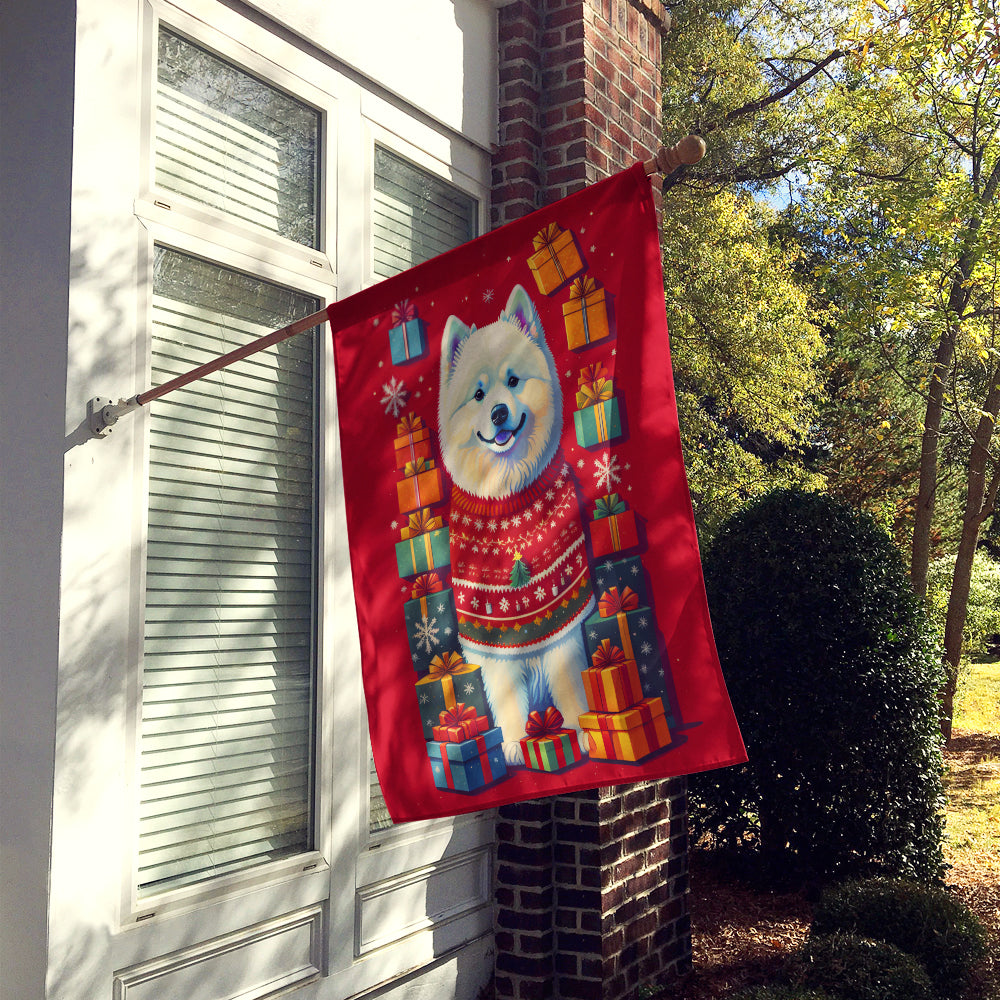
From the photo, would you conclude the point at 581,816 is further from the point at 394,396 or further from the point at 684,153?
the point at 684,153

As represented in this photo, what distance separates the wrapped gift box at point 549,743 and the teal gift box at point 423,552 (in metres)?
0.47

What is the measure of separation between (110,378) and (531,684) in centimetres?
154

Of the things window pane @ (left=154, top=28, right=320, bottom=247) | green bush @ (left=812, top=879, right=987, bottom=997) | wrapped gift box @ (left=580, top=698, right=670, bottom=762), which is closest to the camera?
wrapped gift box @ (left=580, top=698, right=670, bottom=762)

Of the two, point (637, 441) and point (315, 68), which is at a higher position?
point (315, 68)

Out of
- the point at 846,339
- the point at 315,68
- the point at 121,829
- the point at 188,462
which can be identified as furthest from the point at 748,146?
the point at 121,829

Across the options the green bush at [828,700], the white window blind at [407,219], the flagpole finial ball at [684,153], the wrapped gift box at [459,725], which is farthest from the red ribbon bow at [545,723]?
the green bush at [828,700]

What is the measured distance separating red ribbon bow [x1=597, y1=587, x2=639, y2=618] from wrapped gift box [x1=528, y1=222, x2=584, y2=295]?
0.75 metres

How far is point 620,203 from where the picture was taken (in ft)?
7.84

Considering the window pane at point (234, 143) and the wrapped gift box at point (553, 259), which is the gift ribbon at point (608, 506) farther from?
the window pane at point (234, 143)

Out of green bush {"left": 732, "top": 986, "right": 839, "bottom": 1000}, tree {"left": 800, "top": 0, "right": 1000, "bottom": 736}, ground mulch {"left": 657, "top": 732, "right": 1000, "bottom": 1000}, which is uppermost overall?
tree {"left": 800, "top": 0, "right": 1000, "bottom": 736}

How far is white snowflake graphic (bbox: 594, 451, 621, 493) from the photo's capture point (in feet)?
7.69

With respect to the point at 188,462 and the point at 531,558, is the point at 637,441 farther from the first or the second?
the point at 188,462

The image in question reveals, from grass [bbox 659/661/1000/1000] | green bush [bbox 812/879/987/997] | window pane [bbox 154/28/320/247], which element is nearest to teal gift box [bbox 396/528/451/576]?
window pane [bbox 154/28/320/247]

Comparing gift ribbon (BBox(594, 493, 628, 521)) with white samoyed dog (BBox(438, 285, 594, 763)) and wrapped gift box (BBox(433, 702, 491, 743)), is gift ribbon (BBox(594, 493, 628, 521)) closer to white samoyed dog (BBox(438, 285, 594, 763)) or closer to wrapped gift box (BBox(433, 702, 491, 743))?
white samoyed dog (BBox(438, 285, 594, 763))
